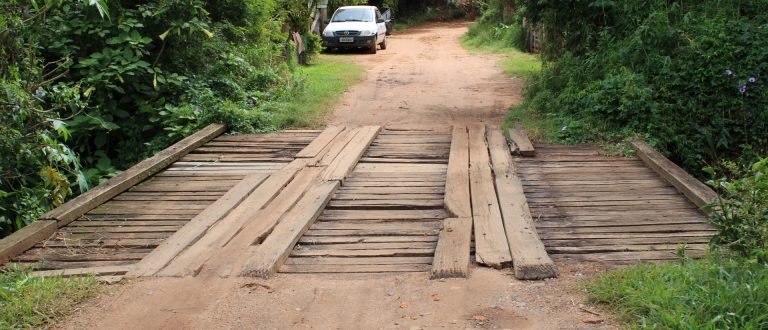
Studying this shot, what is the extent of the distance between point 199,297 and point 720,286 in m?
2.84

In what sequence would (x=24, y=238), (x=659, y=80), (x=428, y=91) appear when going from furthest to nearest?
1. (x=428, y=91)
2. (x=659, y=80)
3. (x=24, y=238)

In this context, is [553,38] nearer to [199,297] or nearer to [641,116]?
[641,116]

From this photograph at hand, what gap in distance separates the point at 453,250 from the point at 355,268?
0.66m

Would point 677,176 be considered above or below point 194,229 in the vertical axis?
below

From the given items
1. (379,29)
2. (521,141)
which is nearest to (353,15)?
(379,29)

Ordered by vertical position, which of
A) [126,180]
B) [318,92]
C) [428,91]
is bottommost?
[428,91]

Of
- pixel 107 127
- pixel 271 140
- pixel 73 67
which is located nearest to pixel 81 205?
pixel 271 140

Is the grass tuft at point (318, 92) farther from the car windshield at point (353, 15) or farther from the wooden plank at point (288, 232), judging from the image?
the car windshield at point (353, 15)

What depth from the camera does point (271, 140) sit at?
9062 mm

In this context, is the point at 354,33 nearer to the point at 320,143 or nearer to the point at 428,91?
the point at 428,91

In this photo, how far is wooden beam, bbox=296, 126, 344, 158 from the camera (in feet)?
26.5

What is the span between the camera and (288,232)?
534 centimetres

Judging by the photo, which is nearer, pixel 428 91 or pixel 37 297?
pixel 37 297

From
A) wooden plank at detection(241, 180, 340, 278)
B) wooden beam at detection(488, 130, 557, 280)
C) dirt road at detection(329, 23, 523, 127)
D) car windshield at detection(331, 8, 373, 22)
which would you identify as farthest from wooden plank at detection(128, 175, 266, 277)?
car windshield at detection(331, 8, 373, 22)
